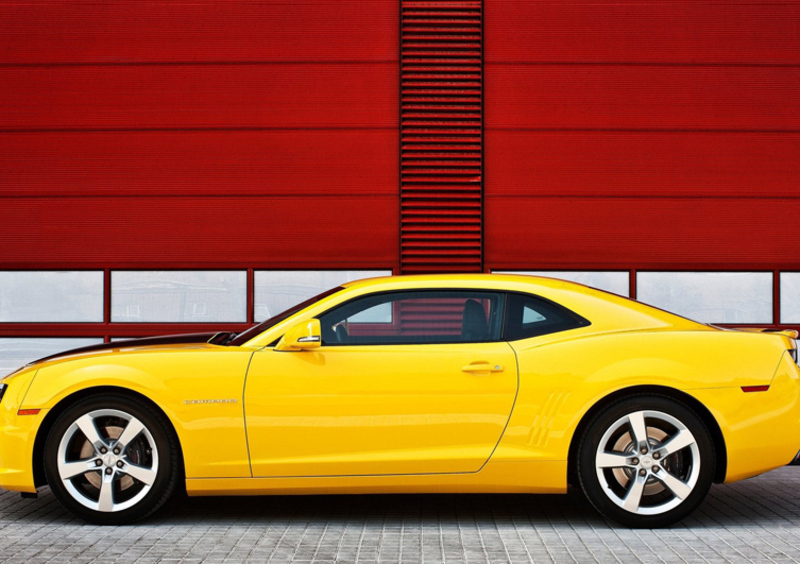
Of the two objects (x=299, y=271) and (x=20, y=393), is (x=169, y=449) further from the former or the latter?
(x=299, y=271)

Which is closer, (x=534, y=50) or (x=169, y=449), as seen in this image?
(x=169, y=449)

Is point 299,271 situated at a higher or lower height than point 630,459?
higher

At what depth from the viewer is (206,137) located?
10953mm

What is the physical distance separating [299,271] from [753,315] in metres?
5.37

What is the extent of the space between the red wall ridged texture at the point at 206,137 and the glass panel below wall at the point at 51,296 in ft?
0.54

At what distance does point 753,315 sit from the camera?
1088 cm

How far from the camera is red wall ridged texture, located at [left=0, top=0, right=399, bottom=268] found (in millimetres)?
10898

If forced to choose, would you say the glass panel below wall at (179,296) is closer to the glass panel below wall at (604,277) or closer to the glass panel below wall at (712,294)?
the glass panel below wall at (604,277)

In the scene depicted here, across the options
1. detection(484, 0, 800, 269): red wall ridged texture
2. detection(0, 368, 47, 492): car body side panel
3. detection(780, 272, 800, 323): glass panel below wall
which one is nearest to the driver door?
detection(0, 368, 47, 492): car body side panel

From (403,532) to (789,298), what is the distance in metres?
7.38

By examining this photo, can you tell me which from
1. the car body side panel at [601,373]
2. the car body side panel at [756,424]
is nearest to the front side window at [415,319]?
the car body side panel at [601,373]

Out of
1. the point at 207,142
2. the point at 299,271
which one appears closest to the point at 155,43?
the point at 207,142

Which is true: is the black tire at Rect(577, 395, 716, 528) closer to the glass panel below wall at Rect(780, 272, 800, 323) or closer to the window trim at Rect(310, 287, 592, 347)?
the window trim at Rect(310, 287, 592, 347)

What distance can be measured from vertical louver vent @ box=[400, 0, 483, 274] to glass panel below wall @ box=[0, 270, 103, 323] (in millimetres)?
3687
